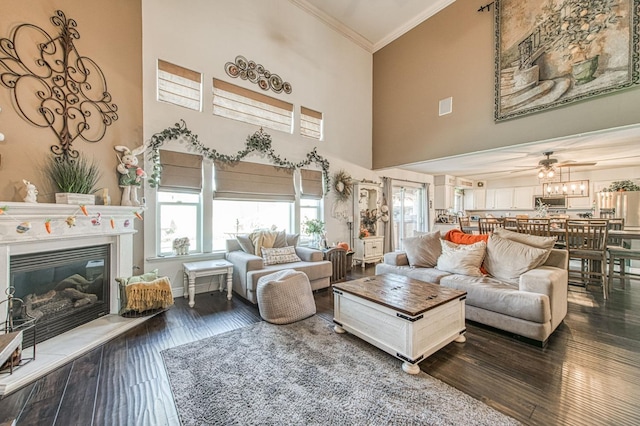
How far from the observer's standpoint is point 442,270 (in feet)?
10.9

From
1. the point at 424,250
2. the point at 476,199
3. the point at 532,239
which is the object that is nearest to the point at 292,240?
the point at 424,250

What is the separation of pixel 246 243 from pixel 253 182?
3.63 ft

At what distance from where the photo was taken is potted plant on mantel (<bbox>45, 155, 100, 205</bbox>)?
8.33 ft

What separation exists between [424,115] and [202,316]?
5.72m

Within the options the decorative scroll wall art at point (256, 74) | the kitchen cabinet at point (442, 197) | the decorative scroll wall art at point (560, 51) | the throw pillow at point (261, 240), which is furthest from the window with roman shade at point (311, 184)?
the kitchen cabinet at point (442, 197)

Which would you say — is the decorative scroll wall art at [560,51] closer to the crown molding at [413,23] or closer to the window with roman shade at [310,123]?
the crown molding at [413,23]

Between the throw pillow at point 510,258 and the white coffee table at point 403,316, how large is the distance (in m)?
1.01

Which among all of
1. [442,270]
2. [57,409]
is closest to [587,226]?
[442,270]

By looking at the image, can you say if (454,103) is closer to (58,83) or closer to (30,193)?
(58,83)

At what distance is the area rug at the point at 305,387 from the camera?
4.98ft

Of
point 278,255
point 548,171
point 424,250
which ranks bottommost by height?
point 278,255

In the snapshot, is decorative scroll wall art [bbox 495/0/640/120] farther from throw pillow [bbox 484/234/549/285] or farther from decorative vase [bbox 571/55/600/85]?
throw pillow [bbox 484/234/549/285]

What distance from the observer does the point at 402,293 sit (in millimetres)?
2398

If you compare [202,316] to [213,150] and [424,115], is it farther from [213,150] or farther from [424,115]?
[424,115]
